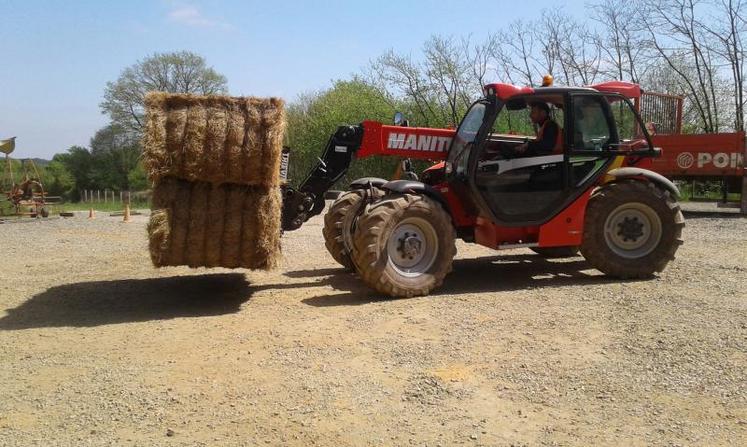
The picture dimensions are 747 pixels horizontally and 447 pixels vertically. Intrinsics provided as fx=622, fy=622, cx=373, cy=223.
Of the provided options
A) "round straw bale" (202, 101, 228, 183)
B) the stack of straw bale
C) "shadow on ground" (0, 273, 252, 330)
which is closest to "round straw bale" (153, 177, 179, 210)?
the stack of straw bale

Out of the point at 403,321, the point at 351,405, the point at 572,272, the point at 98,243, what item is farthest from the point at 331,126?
the point at 351,405

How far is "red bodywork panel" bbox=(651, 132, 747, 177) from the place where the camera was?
16.2m

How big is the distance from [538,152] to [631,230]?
5.10ft

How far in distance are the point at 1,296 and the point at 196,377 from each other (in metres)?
4.12

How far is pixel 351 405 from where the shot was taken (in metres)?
3.97

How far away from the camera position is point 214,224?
6.27m

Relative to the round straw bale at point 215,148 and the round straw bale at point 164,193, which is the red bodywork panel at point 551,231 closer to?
the round straw bale at point 215,148

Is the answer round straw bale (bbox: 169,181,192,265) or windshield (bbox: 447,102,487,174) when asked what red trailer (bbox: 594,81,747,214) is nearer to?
windshield (bbox: 447,102,487,174)

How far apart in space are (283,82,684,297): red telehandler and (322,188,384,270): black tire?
2 centimetres

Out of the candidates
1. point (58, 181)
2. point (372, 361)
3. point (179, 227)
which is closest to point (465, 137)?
point (179, 227)

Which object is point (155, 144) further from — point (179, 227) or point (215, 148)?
point (179, 227)

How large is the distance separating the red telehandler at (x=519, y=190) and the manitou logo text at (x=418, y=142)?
1 centimetres

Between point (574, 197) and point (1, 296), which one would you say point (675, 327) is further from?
point (1, 296)

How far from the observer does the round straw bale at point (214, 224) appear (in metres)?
6.27
